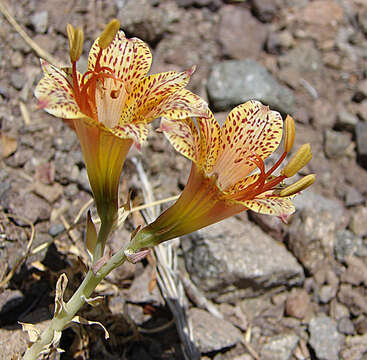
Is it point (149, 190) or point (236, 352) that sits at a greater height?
point (149, 190)

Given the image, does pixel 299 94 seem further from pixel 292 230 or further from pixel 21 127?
pixel 21 127

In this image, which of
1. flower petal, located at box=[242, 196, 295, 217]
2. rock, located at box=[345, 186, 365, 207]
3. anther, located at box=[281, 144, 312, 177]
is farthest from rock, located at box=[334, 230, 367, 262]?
anther, located at box=[281, 144, 312, 177]

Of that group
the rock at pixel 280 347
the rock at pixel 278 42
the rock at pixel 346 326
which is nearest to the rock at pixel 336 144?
the rock at pixel 278 42

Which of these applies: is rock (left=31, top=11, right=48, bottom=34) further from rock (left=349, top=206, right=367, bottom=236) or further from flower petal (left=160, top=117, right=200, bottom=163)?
rock (left=349, top=206, right=367, bottom=236)

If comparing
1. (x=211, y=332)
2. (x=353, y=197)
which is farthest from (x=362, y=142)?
(x=211, y=332)

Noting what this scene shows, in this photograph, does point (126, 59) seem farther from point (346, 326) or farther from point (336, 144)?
point (336, 144)

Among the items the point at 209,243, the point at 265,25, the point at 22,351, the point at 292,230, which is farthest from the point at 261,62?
the point at 22,351
